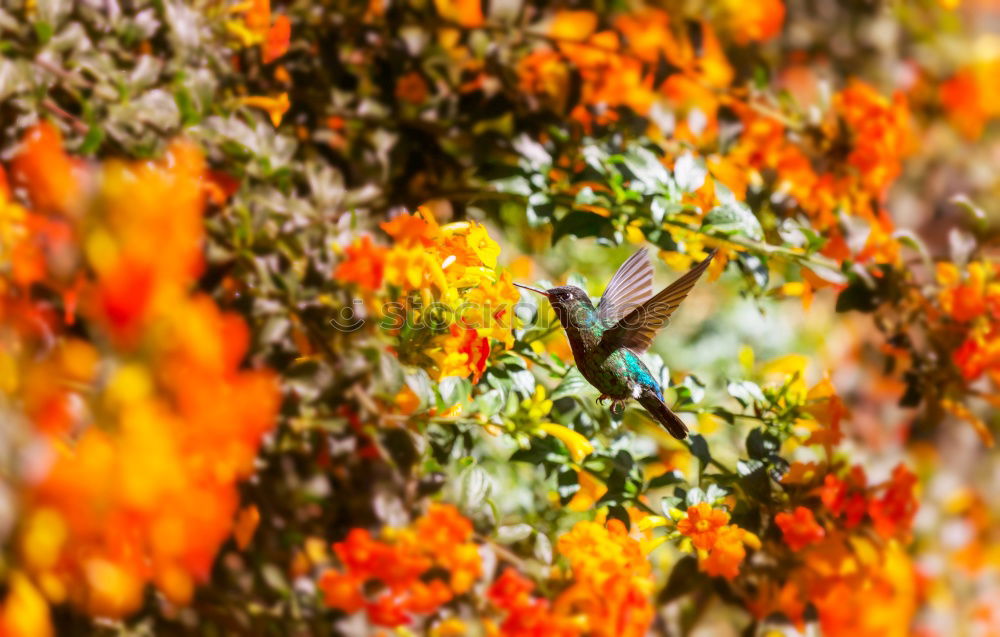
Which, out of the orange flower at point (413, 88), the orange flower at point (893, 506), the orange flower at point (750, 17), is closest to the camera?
the orange flower at point (893, 506)

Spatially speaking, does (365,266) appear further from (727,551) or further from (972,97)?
(972,97)

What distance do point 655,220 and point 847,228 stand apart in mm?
460

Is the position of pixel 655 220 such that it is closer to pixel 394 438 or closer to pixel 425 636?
pixel 394 438

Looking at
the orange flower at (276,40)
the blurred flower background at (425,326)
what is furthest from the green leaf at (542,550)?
the orange flower at (276,40)

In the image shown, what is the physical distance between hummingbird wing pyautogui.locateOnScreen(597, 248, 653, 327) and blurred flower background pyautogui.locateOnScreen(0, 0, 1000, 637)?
0.38 ft

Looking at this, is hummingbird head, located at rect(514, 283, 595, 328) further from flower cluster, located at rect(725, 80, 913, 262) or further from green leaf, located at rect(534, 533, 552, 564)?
flower cluster, located at rect(725, 80, 913, 262)

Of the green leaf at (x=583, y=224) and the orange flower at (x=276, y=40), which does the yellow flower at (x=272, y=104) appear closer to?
the orange flower at (x=276, y=40)

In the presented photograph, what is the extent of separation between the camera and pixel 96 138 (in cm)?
117

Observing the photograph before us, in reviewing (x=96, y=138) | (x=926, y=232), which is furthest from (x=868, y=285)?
(x=926, y=232)

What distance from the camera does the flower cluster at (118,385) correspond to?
31.6 inches

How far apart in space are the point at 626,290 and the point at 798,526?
43cm

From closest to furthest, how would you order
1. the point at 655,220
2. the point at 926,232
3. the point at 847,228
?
the point at 655,220
the point at 847,228
the point at 926,232

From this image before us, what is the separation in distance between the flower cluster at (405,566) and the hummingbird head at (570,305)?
277 millimetres

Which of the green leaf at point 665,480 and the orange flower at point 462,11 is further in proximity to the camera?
the orange flower at point 462,11
